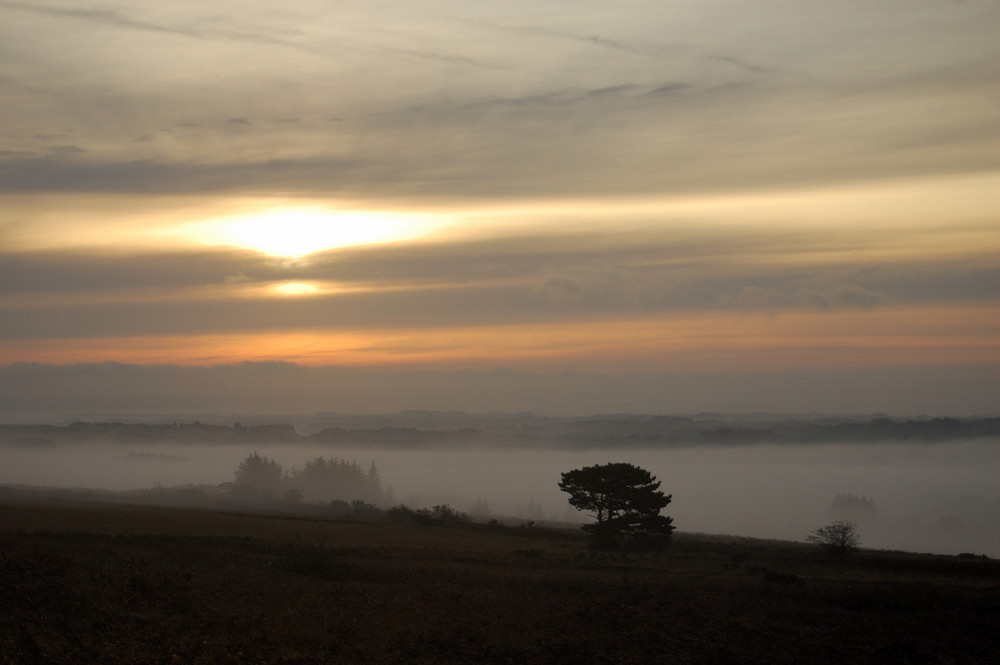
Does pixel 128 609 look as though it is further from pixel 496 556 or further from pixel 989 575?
pixel 989 575

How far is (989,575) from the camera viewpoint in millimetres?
35406

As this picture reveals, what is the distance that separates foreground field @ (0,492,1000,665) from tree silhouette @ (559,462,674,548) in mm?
16429

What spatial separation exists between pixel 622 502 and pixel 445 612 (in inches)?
1135

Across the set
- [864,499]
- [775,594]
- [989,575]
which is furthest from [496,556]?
[864,499]

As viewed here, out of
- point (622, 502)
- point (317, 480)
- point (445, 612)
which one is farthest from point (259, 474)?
point (445, 612)

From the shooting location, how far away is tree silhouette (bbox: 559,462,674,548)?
168 ft

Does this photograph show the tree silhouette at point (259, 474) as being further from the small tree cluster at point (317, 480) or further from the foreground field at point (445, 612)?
the foreground field at point (445, 612)

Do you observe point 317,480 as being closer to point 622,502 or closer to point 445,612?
point 622,502

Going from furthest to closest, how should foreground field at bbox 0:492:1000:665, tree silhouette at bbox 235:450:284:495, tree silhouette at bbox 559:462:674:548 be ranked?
1. tree silhouette at bbox 235:450:284:495
2. tree silhouette at bbox 559:462:674:548
3. foreground field at bbox 0:492:1000:665

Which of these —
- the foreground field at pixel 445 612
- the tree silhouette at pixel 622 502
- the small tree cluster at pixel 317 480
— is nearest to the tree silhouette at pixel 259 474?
the small tree cluster at pixel 317 480

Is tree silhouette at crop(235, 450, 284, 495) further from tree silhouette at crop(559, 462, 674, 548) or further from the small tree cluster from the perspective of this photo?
tree silhouette at crop(559, 462, 674, 548)

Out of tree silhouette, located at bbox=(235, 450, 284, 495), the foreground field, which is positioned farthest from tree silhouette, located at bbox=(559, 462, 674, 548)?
tree silhouette, located at bbox=(235, 450, 284, 495)

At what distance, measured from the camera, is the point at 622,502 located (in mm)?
51969

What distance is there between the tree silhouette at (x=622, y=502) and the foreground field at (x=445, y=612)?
53.9ft
